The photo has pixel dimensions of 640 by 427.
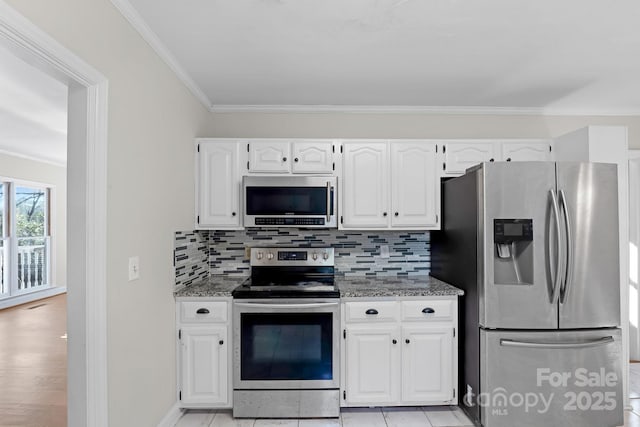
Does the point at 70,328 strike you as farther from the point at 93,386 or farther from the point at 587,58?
the point at 587,58

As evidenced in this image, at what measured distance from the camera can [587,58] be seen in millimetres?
2312

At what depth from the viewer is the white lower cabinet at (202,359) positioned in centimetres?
249

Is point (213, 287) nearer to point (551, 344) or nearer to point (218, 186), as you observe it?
point (218, 186)

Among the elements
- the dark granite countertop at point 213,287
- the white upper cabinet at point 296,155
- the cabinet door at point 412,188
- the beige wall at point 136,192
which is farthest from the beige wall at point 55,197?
the cabinet door at point 412,188

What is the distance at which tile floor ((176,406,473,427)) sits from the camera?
7.97 ft

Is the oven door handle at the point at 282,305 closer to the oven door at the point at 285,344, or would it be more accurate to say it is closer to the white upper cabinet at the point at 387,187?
the oven door at the point at 285,344

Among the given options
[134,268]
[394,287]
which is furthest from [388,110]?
[134,268]

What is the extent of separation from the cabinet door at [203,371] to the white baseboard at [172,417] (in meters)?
0.07

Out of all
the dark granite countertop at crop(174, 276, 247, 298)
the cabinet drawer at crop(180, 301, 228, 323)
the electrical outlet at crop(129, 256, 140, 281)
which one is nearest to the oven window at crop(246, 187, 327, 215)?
the dark granite countertop at crop(174, 276, 247, 298)

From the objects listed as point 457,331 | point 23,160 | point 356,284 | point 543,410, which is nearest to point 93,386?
point 356,284

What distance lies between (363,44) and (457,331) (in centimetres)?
202

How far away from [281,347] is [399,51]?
82.0 inches

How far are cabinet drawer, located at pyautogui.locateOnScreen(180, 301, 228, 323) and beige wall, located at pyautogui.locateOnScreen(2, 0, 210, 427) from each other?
9cm

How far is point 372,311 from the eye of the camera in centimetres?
253
